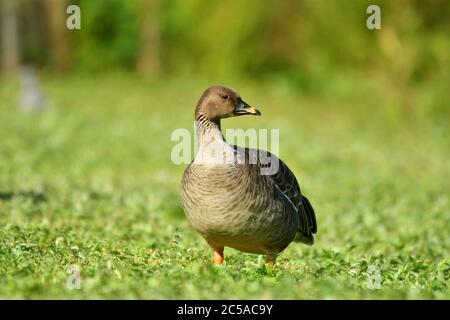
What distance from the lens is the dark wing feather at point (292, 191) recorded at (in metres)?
7.97

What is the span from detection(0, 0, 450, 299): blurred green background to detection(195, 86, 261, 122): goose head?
142cm

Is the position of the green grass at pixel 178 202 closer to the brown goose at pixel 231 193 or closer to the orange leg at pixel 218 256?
the orange leg at pixel 218 256

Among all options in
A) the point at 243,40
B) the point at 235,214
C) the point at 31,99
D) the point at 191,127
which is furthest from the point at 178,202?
the point at 243,40

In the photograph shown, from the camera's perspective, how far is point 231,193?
23.8 ft

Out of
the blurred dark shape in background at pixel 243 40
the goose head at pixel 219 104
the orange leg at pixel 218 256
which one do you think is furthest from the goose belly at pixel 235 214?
the blurred dark shape in background at pixel 243 40

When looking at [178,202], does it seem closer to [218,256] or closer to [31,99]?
[218,256]

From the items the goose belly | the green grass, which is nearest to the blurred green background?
the green grass

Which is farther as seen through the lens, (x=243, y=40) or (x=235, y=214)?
(x=243, y=40)

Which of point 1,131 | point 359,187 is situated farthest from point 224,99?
point 1,131

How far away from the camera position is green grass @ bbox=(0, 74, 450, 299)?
6.78 m

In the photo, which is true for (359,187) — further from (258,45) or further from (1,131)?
(258,45)

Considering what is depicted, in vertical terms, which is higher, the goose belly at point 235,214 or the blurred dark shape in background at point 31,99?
the blurred dark shape in background at point 31,99

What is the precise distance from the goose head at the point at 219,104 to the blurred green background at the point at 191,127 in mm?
1419

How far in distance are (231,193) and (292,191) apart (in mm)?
1205
